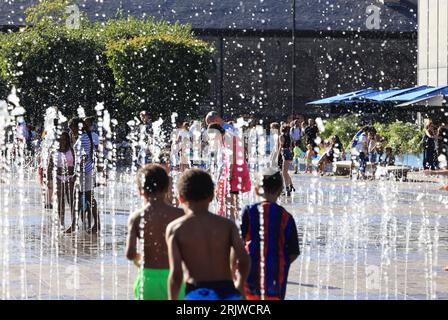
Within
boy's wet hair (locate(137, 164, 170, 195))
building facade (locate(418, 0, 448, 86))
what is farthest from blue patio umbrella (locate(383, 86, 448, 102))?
boy's wet hair (locate(137, 164, 170, 195))

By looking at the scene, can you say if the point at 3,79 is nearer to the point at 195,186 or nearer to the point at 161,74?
the point at 161,74

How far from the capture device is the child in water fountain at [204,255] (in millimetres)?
5824

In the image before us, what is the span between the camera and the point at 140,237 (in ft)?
21.5

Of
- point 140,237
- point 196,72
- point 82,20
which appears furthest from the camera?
point 82,20

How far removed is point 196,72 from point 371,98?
30.4ft

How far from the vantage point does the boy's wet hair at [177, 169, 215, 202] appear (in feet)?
19.6

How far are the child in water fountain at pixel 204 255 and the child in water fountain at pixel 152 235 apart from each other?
2.02ft

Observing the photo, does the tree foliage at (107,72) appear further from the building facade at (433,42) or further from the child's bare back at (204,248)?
the child's bare back at (204,248)

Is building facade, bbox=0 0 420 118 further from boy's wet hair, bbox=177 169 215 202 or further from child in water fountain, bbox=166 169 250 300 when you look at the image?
child in water fountain, bbox=166 169 250 300

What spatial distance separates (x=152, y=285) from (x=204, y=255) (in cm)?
78
